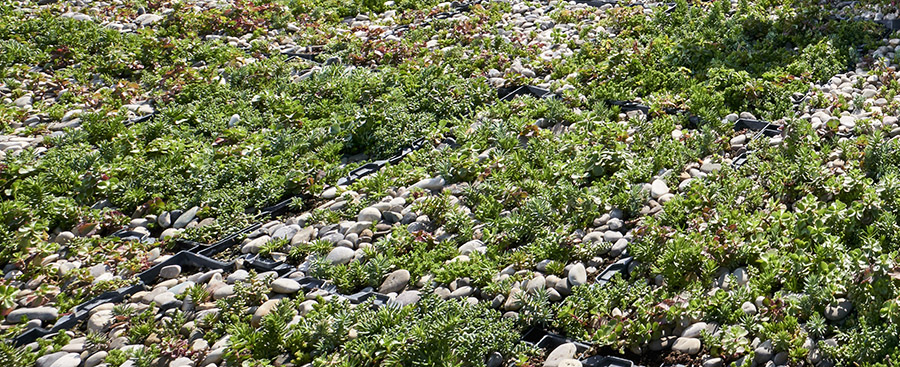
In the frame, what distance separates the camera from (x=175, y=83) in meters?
8.30

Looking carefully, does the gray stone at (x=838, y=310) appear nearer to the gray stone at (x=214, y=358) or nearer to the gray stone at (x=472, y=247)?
the gray stone at (x=472, y=247)

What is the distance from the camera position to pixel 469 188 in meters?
5.98

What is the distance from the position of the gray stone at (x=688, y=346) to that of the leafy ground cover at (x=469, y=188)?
19 mm

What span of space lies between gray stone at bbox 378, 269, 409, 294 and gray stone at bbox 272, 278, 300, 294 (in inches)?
20.5

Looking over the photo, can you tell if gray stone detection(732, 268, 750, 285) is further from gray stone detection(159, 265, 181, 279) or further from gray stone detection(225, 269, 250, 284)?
gray stone detection(159, 265, 181, 279)

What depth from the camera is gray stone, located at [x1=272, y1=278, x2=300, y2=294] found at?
511 centimetres

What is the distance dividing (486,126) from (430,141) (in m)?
0.48

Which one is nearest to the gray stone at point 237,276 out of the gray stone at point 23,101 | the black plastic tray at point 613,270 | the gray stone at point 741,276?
the black plastic tray at point 613,270

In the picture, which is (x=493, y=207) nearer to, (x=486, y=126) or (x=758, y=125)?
(x=486, y=126)

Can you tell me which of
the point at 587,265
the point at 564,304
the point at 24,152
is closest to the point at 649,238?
the point at 587,265

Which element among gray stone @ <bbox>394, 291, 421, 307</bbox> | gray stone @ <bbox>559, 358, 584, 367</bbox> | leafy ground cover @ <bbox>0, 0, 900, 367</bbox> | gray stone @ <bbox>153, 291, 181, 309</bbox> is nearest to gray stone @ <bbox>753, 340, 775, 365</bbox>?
leafy ground cover @ <bbox>0, 0, 900, 367</bbox>

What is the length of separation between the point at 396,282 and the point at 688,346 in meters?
1.77

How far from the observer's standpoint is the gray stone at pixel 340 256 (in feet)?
17.7

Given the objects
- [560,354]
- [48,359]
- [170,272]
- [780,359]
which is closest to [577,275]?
[560,354]
